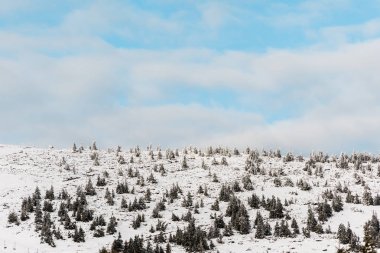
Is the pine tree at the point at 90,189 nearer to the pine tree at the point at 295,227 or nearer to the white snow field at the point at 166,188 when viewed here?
the white snow field at the point at 166,188

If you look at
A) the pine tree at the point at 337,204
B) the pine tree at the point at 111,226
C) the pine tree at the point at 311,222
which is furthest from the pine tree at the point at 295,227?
the pine tree at the point at 111,226

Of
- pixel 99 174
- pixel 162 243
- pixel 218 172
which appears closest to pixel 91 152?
pixel 99 174

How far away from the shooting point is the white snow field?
72.1m

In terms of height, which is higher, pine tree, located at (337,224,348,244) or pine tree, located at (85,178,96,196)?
→ pine tree, located at (85,178,96,196)

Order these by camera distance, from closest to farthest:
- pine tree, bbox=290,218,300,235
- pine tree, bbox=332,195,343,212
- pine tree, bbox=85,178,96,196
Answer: pine tree, bbox=290,218,300,235 → pine tree, bbox=332,195,343,212 → pine tree, bbox=85,178,96,196

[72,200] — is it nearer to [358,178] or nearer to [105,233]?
[105,233]

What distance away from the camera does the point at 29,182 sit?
94.9 meters

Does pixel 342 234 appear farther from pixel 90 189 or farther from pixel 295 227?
pixel 90 189

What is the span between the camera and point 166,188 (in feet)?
308

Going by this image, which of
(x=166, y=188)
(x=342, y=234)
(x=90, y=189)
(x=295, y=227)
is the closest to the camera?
(x=342, y=234)

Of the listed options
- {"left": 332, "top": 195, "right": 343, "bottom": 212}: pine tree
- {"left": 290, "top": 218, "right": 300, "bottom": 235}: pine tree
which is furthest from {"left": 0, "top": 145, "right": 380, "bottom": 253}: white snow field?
{"left": 290, "top": 218, "right": 300, "bottom": 235}: pine tree

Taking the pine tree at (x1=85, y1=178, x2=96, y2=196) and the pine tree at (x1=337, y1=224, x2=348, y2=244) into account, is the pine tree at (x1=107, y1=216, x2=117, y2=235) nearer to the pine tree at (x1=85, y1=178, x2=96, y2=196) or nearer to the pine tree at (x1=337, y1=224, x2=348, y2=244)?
the pine tree at (x1=85, y1=178, x2=96, y2=196)

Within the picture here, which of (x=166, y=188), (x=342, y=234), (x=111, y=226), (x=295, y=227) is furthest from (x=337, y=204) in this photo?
(x=111, y=226)

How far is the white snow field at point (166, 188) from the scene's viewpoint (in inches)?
2837
